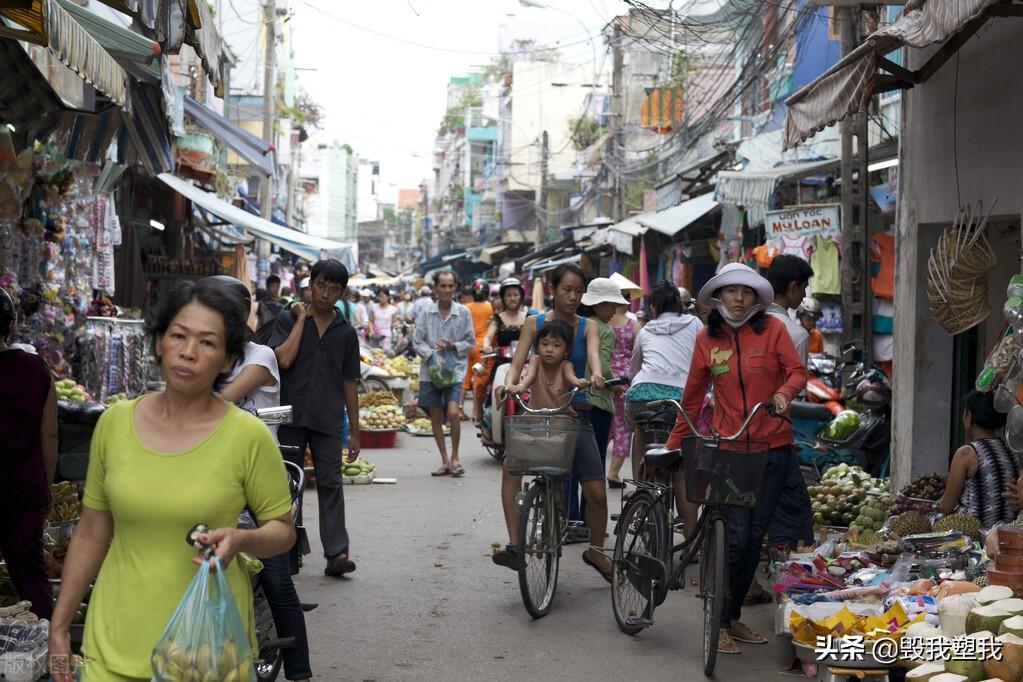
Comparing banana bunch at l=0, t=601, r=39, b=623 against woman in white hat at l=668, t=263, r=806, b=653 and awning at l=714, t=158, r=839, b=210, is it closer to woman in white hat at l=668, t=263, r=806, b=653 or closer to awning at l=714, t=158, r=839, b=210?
woman in white hat at l=668, t=263, r=806, b=653

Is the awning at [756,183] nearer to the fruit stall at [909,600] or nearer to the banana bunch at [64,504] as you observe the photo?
the fruit stall at [909,600]

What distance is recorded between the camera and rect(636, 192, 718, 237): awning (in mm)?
18984

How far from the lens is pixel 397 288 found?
61.2 meters

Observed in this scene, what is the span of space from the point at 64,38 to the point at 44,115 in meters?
3.46

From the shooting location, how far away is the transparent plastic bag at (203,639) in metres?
3.06

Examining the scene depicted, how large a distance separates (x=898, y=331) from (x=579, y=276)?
349 centimetres

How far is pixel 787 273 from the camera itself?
7.89m

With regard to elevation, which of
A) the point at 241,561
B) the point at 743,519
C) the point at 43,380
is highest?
the point at 43,380

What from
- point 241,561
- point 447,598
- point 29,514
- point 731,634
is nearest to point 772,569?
point 731,634

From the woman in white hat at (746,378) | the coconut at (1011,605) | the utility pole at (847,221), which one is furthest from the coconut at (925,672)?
the utility pole at (847,221)

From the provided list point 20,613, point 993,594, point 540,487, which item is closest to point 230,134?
point 540,487

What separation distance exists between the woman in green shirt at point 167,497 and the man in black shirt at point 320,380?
4.44 metres

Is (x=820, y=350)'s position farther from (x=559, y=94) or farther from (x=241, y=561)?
(x=559, y=94)

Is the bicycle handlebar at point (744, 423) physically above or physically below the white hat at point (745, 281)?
below
